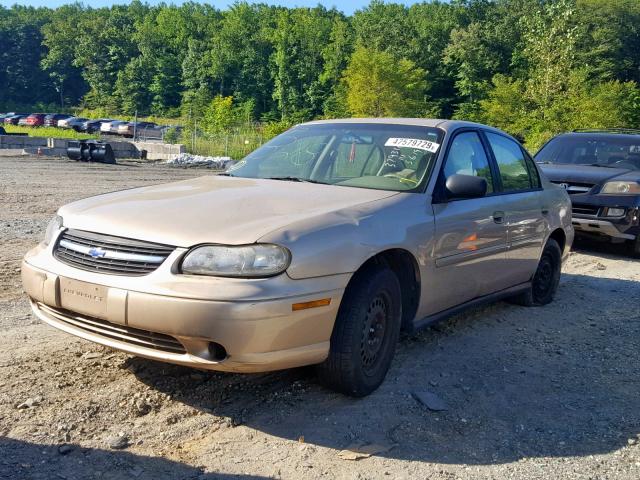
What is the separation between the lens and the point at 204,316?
311 cm

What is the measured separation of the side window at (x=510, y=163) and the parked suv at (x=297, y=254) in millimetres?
262

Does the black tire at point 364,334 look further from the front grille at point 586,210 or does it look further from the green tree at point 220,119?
the green tree at point 220,119

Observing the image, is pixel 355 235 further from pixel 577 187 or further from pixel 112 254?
pixel 577 187

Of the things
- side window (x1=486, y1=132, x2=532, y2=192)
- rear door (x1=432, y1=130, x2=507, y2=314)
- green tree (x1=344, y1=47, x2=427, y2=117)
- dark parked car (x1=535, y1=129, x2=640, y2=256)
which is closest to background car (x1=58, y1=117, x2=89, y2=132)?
green tree (x1=344, y1=47, x2=427, y2=117)

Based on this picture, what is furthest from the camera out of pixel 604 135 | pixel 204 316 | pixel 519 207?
pixel 604 135

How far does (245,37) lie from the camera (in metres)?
119

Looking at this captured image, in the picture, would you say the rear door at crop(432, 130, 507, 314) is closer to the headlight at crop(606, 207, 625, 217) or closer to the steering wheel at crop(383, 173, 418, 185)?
the steering wheel at crop(383, 173, 418, 185)

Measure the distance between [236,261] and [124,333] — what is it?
2.37 ft

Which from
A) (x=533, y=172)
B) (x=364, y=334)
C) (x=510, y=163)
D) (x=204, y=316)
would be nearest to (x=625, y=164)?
(x=533, y=172)

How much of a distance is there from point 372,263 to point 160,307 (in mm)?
1277

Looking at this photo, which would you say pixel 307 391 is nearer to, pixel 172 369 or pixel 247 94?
pixel 172 369

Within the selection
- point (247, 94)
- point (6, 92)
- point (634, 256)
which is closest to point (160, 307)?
point (634, 256)

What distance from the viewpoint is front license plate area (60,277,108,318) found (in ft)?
10.9

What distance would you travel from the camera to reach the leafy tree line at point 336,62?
142ft
